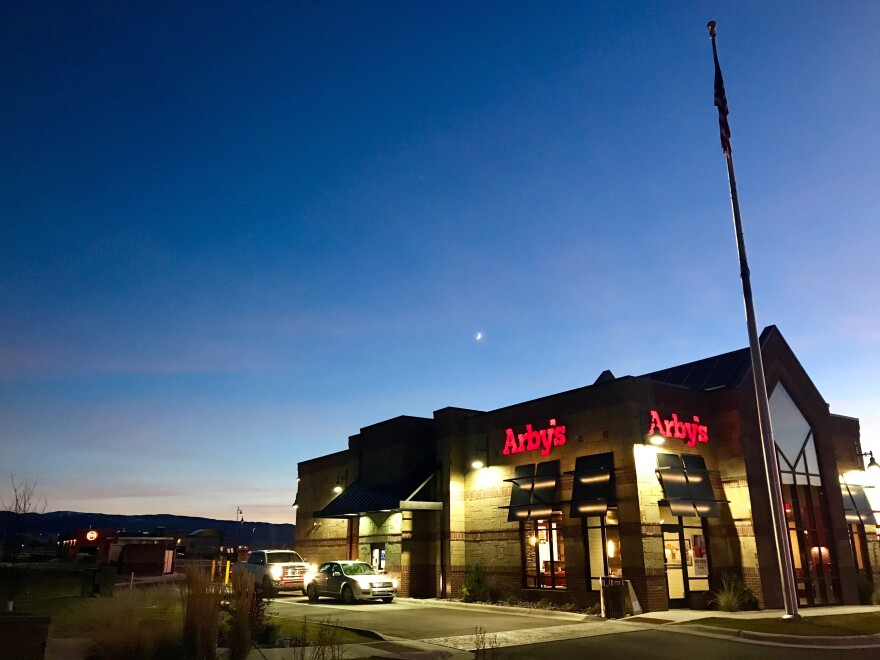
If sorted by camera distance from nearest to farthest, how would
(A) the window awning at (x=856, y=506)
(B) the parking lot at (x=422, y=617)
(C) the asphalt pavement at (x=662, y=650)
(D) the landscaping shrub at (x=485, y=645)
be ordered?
(D) the landscaping shrub at (x=485, y=645) < (C) the asphalt pavement at (x=662, y=650) < (B) the parking lot at (x=422, y=617) < (A) the window awning at (x=856, y=506)

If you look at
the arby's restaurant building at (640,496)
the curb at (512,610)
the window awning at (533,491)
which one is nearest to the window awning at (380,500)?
the arby's restaurant building at (640,496)

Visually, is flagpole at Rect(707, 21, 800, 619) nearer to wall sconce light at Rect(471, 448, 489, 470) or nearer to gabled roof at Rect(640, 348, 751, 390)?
gabled roof at Rect(640, 348, 751, 390)

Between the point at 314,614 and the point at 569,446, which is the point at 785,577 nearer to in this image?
the point at 569,446

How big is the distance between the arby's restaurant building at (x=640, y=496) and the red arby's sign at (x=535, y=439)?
6cm

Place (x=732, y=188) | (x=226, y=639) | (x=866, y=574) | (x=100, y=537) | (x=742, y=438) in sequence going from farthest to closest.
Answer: (x=100, y=537) < (x=866, y=574) < (x=742, y=438) < (x=732, y=188) < (x=226, y=639)

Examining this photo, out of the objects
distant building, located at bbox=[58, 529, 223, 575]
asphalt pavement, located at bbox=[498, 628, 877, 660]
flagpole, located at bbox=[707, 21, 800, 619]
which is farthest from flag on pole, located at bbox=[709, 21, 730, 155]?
distant building, located at bbox=[58, 529, 223, 575]

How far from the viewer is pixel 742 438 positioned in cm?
2548

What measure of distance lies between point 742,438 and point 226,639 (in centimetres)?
1967

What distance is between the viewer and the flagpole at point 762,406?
63.4ft

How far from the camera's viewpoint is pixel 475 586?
2784 cm

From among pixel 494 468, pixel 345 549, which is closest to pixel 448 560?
pixel 494 468

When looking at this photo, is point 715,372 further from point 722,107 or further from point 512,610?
point 512,610

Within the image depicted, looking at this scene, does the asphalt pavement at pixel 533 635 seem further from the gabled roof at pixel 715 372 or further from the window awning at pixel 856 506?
the gabled roof at pixel 715 372

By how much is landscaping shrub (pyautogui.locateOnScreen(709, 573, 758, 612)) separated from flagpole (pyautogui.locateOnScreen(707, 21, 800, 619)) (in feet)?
8.54
